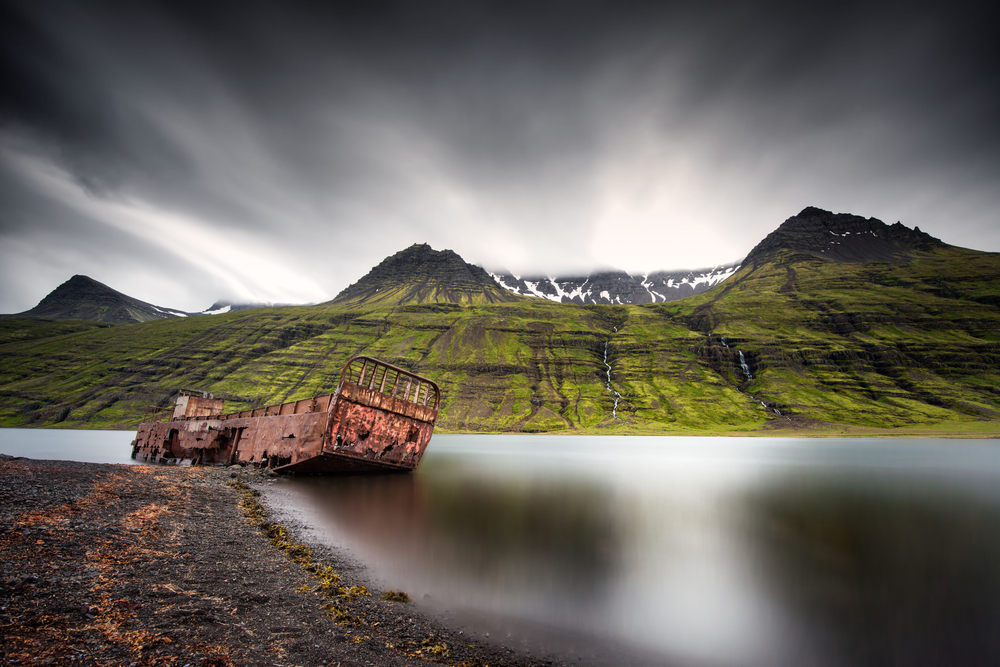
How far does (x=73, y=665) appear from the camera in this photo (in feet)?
16.6

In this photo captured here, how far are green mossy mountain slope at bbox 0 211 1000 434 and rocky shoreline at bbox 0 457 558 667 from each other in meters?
109

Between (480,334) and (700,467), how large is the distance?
456 feet

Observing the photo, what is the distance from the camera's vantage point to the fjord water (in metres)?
8.94

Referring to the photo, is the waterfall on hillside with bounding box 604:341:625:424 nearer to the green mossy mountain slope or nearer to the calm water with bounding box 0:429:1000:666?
the green mossy mountain slope

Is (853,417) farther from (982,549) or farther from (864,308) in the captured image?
(982,549)

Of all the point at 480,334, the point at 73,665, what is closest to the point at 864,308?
the point at 480,334

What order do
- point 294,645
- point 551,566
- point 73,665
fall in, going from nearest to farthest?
point 73,665
point 294,645
point 551,566

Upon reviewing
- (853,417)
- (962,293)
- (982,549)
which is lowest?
(982,549)

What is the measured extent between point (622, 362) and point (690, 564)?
153m

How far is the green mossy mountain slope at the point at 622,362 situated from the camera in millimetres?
118062

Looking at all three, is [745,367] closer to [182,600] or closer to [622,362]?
[622,362]

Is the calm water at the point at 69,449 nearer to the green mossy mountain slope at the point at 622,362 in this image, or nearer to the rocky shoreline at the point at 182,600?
the rocky shoreline at the point at 182,600

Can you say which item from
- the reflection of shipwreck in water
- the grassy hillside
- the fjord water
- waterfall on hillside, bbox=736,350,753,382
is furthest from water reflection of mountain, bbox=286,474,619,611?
waterfall on hillside, bbox=736,350,753,382

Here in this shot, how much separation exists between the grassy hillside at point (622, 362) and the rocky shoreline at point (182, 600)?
356 ft
